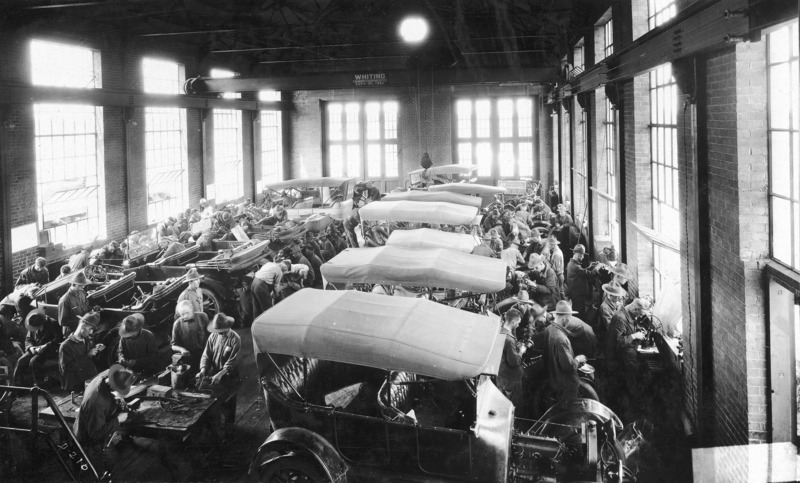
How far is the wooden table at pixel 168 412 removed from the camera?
6.29 metres

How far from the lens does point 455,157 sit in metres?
27.7

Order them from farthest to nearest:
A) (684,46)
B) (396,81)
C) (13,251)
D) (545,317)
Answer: (396,81)
(13,251)
(545,317)
(684,46)

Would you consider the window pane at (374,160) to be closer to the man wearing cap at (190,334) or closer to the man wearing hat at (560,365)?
the man wearing cap at (190,334)

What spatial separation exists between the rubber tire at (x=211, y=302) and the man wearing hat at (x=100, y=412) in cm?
509

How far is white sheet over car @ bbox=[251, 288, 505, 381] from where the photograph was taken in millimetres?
5309

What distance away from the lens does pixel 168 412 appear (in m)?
6.59

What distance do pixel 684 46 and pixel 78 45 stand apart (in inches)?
586

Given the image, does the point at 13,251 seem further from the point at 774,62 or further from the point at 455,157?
the point at 455,157

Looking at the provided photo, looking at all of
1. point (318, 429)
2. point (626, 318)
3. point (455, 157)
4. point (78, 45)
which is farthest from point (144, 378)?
point (455, 157)

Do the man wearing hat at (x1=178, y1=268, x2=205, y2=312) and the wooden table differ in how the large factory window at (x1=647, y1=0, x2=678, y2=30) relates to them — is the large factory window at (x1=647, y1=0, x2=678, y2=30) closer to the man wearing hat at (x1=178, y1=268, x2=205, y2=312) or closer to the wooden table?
the wooden table

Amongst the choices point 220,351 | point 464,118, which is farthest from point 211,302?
point 464,118

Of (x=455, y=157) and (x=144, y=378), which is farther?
(x=455, y=157)

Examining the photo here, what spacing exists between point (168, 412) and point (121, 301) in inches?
188

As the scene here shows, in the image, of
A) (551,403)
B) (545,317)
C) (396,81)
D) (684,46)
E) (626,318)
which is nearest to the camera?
(684,46)
